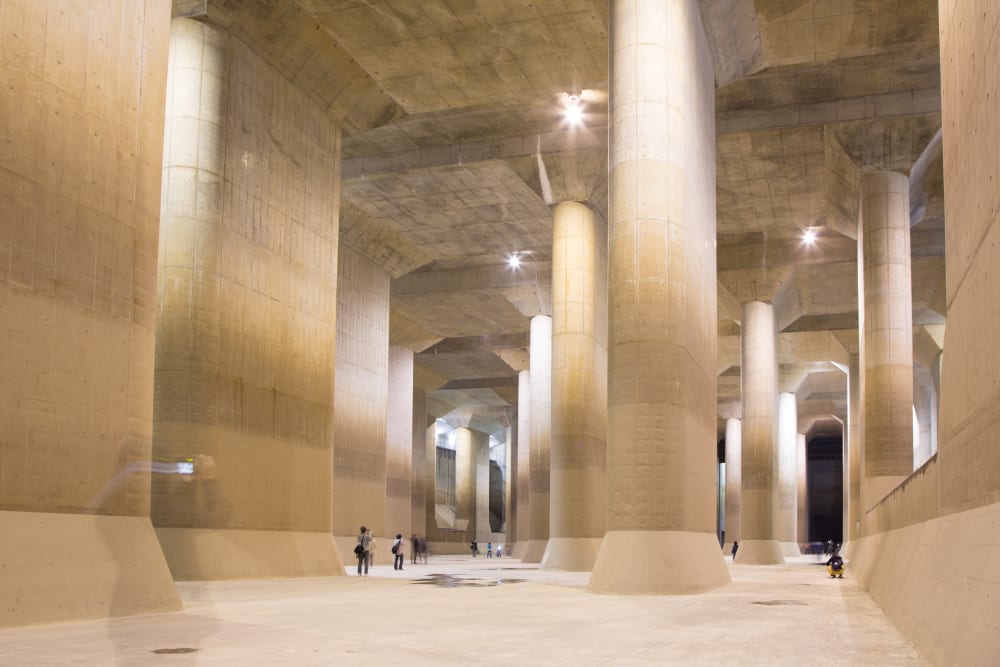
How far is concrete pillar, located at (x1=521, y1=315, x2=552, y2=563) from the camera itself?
43.4 m

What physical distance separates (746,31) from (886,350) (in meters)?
13.0

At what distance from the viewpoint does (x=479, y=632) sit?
451 inches

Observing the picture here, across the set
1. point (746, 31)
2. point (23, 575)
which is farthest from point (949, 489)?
point (746, 31)

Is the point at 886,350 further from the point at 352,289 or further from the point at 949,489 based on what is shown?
the point at 949,489

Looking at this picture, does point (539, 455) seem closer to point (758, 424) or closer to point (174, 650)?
point (758, 424)

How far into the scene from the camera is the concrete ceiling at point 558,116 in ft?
83.5

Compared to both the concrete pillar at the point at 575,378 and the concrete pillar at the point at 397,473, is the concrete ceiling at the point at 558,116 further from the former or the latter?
Result: the concrete pillar at the point at 397,473

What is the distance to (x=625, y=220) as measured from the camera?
20.1 meters

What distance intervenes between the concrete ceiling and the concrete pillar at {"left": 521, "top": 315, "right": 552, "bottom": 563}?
4422 millimetres

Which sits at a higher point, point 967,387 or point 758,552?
point 967,387

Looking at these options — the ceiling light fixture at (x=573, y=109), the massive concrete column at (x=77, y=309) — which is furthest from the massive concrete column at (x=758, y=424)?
the massive concrete column at (x=77, y=309)

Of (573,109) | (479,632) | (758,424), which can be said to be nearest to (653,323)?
(479,632)

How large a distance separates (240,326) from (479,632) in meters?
13.6

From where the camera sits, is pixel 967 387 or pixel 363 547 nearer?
pixel 967 387
